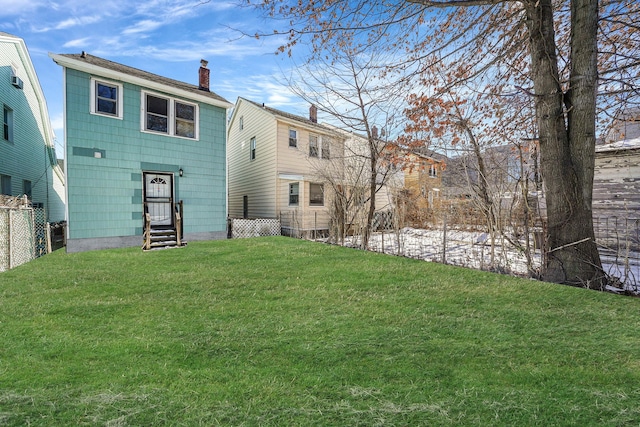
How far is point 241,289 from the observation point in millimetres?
4766

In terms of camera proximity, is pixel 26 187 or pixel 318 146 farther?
pixel 318 146

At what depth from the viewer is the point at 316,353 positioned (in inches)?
107

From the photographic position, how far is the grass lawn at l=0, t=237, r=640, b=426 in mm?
1966

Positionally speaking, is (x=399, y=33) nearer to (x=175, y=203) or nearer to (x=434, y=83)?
(x=434, y=83)

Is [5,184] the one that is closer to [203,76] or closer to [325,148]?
[203,76]

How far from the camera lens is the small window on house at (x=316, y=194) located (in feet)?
51.2

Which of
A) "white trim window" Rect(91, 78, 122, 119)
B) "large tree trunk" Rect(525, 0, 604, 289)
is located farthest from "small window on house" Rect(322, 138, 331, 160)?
"large tree trunk" Rect(525, 0, 604, 289)

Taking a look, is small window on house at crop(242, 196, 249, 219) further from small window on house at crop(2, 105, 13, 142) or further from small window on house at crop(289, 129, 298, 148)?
small window on house at crop(2, 105, 13, 142)

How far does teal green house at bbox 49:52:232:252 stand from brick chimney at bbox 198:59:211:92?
1.02 metres

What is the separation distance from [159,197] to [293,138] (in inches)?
276


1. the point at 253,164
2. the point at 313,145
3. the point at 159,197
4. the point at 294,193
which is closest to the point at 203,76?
the point at 253,164

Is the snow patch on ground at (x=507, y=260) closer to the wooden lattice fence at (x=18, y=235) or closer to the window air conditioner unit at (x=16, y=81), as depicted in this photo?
the wooden lattice fence at (x=18, y=235)

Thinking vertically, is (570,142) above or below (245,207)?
above

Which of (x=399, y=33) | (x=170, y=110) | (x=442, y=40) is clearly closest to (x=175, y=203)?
(x=170, y=110)
